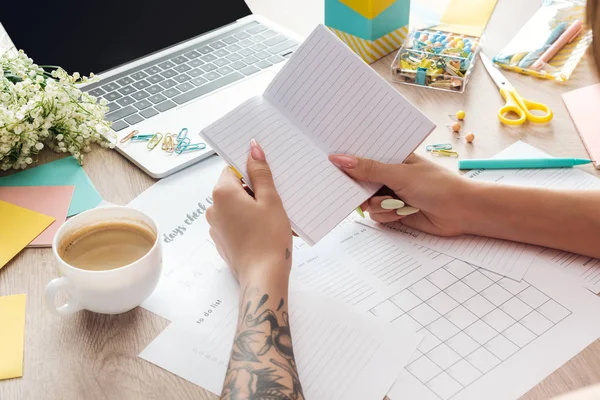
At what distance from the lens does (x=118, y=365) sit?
2.40ft

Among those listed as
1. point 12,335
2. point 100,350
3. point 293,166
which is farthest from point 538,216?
point 12,335

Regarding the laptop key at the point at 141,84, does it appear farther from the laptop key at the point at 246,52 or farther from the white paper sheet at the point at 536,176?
the white paper sheet at the point at 536,176

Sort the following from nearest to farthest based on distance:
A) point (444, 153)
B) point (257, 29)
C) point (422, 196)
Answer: point (422, 196)
point (444, 153)
point (257, 29)

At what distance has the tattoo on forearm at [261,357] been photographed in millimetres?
673

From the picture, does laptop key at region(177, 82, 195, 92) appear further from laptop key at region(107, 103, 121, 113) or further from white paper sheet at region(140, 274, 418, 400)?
white paper sheet at region(140, 274, 418, 400)

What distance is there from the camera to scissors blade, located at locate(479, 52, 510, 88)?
1191 mm

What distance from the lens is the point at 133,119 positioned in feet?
3.68

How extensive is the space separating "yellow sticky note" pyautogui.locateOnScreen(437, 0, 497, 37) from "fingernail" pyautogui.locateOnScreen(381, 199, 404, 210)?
0.55 m

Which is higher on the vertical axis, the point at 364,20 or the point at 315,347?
the point at 364,20

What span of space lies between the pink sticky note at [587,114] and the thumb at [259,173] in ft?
1.81

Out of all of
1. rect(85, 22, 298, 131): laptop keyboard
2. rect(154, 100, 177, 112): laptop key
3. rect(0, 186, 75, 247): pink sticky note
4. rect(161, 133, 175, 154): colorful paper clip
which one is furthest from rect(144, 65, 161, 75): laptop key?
rect(0, 186, 75, 247): pink sticky note

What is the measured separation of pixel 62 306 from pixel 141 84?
22.1 inches

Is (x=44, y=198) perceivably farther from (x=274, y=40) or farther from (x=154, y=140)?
(x=274, y=40)

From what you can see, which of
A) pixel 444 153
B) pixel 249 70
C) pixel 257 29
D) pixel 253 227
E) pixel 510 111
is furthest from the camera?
pixel 257 29
